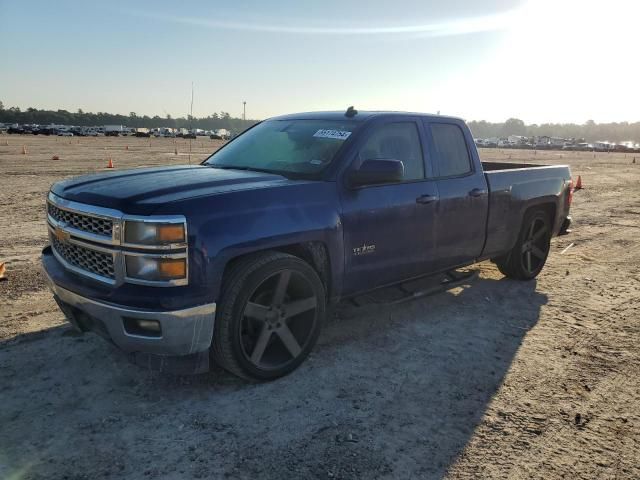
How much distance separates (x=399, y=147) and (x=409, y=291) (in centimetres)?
141

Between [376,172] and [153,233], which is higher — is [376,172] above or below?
above

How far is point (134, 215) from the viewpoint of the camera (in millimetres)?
3053

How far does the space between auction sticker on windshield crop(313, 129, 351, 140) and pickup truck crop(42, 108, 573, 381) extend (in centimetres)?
2

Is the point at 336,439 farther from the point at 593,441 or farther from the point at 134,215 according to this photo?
the point at 134,215

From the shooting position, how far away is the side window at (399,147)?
170 inches

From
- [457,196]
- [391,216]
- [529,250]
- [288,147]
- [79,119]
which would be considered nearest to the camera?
[391,216]

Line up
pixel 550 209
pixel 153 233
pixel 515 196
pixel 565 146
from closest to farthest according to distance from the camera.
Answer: pixel 153 233, pixel 515 196, pixel 550 209, pixel 565 146

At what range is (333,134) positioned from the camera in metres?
4.32

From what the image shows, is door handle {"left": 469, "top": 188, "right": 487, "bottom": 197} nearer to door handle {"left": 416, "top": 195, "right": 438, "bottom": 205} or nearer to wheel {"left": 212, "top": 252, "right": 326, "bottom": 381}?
door handle {"left": 416, "top": 195, "right": 438, "bottom": 205}

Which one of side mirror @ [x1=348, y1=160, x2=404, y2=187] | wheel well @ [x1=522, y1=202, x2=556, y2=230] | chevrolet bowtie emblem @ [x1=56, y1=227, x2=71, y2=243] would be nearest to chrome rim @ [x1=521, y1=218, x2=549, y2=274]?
wheel well @ [x1=522, y1=202, x2=556, y2=230]

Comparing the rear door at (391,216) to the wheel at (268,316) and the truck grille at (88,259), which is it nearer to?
the wheel at (268,316)

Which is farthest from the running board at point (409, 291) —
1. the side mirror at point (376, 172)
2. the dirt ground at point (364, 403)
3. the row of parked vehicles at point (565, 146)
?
the row of parked vehicles at point (565, 146)

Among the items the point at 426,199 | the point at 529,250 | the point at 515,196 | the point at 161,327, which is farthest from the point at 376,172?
the point at 529,250

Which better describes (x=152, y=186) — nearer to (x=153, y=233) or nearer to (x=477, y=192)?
(x=153, y=233)
